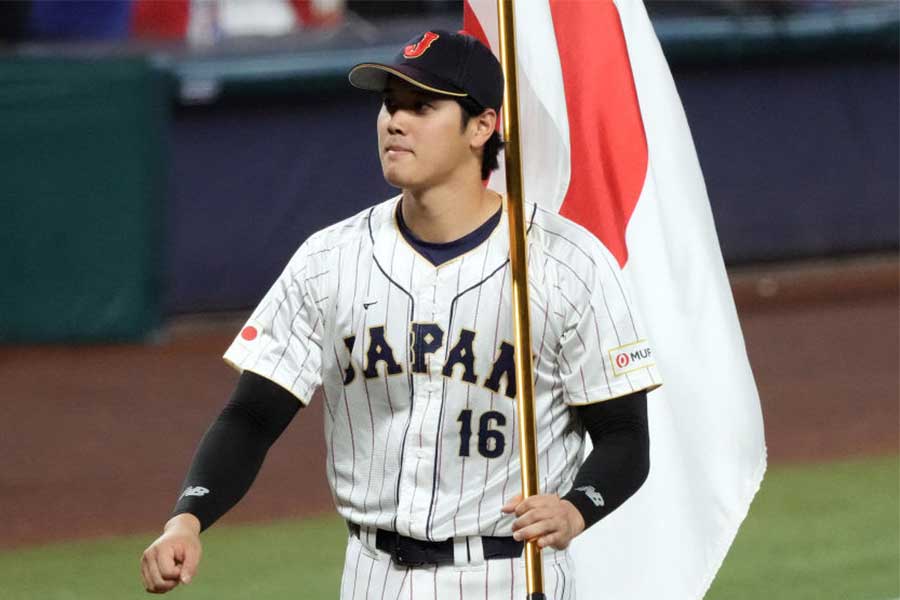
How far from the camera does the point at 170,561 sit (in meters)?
3.06

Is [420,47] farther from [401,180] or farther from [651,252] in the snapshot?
[651,252]

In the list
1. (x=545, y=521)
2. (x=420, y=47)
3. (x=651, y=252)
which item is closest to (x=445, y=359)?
(x=545, y=521)

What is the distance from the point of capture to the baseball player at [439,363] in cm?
337

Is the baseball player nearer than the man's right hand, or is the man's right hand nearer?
the man's right hand

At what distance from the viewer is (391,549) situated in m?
3.47

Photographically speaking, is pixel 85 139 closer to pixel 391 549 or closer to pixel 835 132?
pixel 835 132

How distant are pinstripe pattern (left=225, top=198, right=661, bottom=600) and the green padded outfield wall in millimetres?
8986

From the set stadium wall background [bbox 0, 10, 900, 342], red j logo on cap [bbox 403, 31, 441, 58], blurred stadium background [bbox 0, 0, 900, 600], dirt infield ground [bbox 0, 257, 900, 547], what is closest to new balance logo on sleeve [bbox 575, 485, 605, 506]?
red j logo on cap [bbox 403, 31, 441, 58]

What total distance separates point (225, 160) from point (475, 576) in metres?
9.76

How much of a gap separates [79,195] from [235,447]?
30.2 ft

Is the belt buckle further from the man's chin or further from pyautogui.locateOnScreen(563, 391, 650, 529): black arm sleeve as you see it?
the man's chin

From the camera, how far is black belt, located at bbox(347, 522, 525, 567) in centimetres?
342

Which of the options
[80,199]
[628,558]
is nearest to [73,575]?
[628,558]

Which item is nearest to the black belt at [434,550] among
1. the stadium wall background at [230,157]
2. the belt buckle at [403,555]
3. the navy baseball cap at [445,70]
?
the belt buckle at [403,555]
